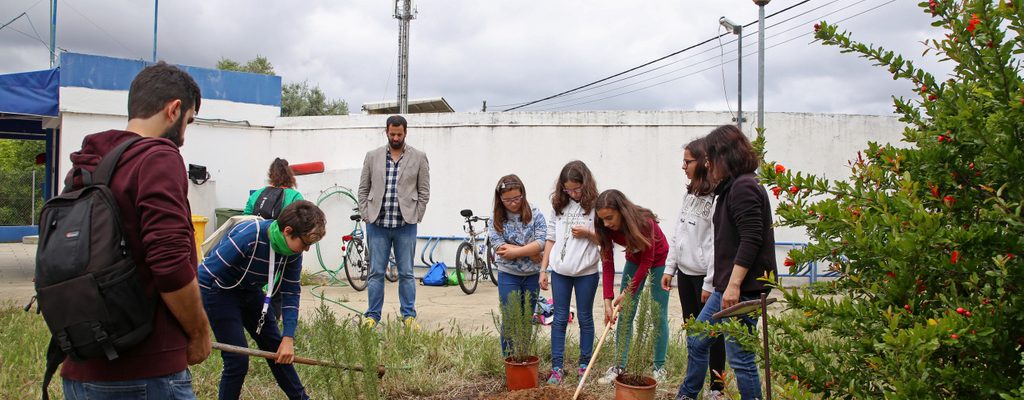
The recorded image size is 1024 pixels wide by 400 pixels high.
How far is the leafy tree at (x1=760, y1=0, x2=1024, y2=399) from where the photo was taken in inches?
55.1

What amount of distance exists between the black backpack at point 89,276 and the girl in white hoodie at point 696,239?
2.86m

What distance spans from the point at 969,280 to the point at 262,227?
10.0 feet

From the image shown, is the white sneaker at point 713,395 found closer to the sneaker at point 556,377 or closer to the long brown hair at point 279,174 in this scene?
the sneaker at point 556,377

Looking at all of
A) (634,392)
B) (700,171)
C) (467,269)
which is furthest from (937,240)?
(467,269)

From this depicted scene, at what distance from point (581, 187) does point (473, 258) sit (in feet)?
17.4

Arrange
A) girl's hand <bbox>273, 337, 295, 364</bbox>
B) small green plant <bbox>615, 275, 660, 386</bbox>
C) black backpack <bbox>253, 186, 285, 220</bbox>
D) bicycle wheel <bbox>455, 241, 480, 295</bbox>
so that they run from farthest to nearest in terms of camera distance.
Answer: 1. bicycle wheel <bbox>455, 241, 480, 295</bbox>
2. black backpack <bbox>253, 186, 285, 220</bbox>
3. small green plant <bbox>615, 275, 660, 386</bbox>
4. girl's hand <bbox>273, 337, 295, 364</bbox>

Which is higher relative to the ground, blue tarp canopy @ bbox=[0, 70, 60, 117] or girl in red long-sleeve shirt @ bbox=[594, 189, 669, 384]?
blue tarp canopy @ bbox=[0, 70, 60, 117]

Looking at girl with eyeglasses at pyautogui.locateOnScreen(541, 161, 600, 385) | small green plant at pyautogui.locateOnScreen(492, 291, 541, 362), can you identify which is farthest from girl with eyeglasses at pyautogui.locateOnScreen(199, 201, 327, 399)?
girl with eyeglasses at pyautogui.locateOnScreen(541, 161, 600, 385)

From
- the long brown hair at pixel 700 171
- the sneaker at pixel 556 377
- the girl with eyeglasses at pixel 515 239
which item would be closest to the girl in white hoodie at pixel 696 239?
the long brown hair at pixel 700 171

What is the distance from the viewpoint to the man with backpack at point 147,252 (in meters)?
1.91

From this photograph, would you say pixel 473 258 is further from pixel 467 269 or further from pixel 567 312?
pixel 567 312

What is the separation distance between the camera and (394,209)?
596 cm

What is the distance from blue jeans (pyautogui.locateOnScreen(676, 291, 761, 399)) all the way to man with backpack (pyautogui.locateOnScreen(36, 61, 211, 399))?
2131mm

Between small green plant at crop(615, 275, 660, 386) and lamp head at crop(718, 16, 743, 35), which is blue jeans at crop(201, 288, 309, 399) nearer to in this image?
small green plant at crop(615, 275, 660, 386)
